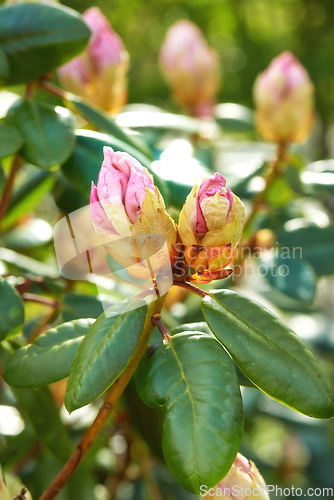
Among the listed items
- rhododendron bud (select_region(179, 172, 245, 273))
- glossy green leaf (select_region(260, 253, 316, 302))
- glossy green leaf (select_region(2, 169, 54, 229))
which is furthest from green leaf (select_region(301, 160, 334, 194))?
rhododendron bud (select_region(179, 172, 245, 273))

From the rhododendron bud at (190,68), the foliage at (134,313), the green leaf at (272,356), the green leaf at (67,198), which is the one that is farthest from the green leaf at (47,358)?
the rhododendron bud at (190,68)

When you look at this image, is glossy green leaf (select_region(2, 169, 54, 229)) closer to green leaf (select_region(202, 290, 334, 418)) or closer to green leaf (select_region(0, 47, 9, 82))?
green leaf (select_region(0, 47, 9, 82))

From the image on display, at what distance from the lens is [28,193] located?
92cm

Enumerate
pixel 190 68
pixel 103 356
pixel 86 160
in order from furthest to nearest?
pixel 190 68, pixel 86 160, pixel 103 356

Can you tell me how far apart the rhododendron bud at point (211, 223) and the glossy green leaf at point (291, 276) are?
46 centimetres

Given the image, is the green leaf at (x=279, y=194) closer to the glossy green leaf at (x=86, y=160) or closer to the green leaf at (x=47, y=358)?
the glossy green leaf at (x=86, y=160)

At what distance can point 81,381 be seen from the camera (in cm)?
43

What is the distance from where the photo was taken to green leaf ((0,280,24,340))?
577 millimetres

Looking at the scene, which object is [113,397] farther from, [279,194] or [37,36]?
[279,194]

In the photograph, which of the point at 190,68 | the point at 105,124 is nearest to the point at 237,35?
the point at 190,68

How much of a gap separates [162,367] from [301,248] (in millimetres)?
575

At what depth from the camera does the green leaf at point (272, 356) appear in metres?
0.45

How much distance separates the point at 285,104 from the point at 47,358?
2.43ft

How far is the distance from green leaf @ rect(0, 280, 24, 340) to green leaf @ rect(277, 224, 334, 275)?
515 mm
